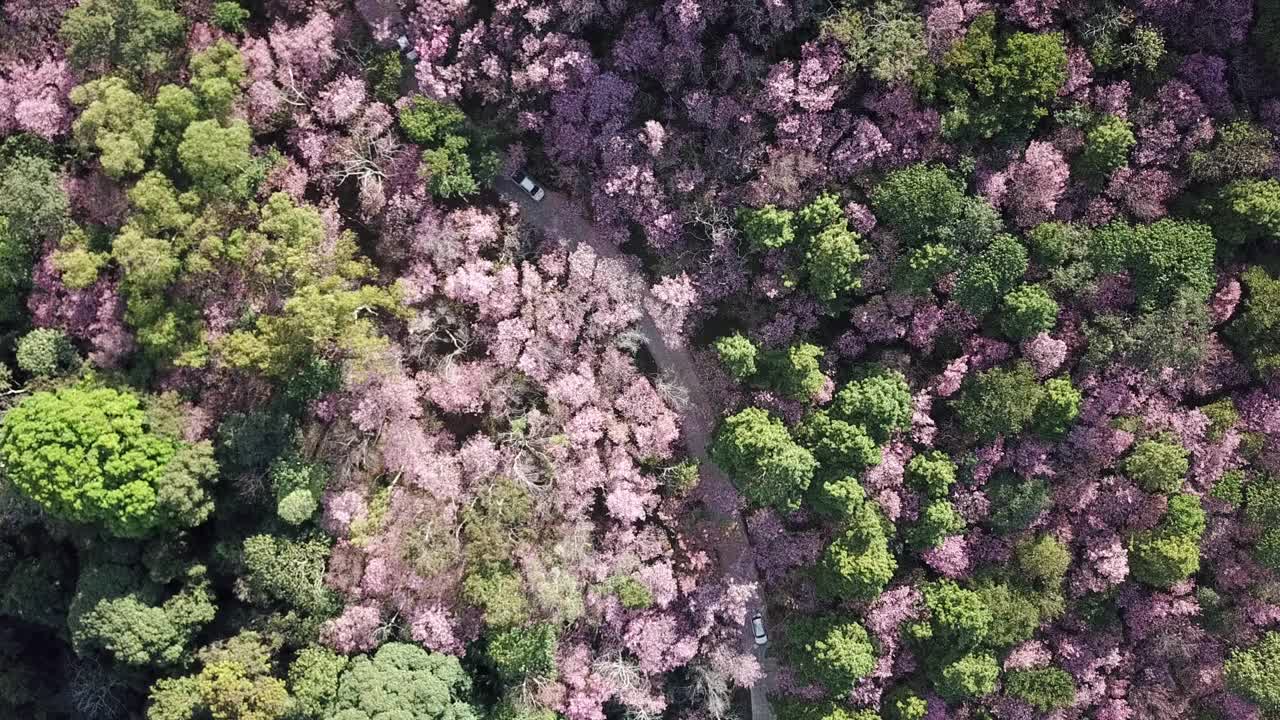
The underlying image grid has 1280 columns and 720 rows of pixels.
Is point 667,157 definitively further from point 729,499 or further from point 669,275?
point 729,499

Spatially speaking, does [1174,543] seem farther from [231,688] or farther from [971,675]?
[231,688]

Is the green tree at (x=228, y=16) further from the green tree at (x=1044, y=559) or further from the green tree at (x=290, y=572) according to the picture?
the green tree at (x=1044, y=559)

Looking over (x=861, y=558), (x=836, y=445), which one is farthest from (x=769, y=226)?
(x=861, y=558)

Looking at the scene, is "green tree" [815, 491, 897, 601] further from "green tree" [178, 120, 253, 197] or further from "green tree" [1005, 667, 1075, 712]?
"green tree" [178, 120, 253, 197]

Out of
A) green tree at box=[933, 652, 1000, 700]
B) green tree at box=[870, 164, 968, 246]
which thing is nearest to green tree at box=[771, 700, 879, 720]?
green tree at box=[933, 652, 1000, 700]

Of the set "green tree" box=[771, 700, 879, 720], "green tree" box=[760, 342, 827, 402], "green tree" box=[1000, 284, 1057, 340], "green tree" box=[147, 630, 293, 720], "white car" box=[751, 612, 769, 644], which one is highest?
"green tree" box=[1000, 284, 1057, 340]

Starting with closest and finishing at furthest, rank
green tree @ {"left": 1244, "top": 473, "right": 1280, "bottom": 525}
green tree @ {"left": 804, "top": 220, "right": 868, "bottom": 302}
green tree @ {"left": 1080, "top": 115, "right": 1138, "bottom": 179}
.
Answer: green tree @ {"left": 1080, "top": 115, "right": 1138, "bottom": 179} < green tree @ {"left": 804, "top": 220, "right": 868, "bottom": 302} < green tree @ {"left": 1244, "top": 473, "right": 1280, "bottom": 525}
